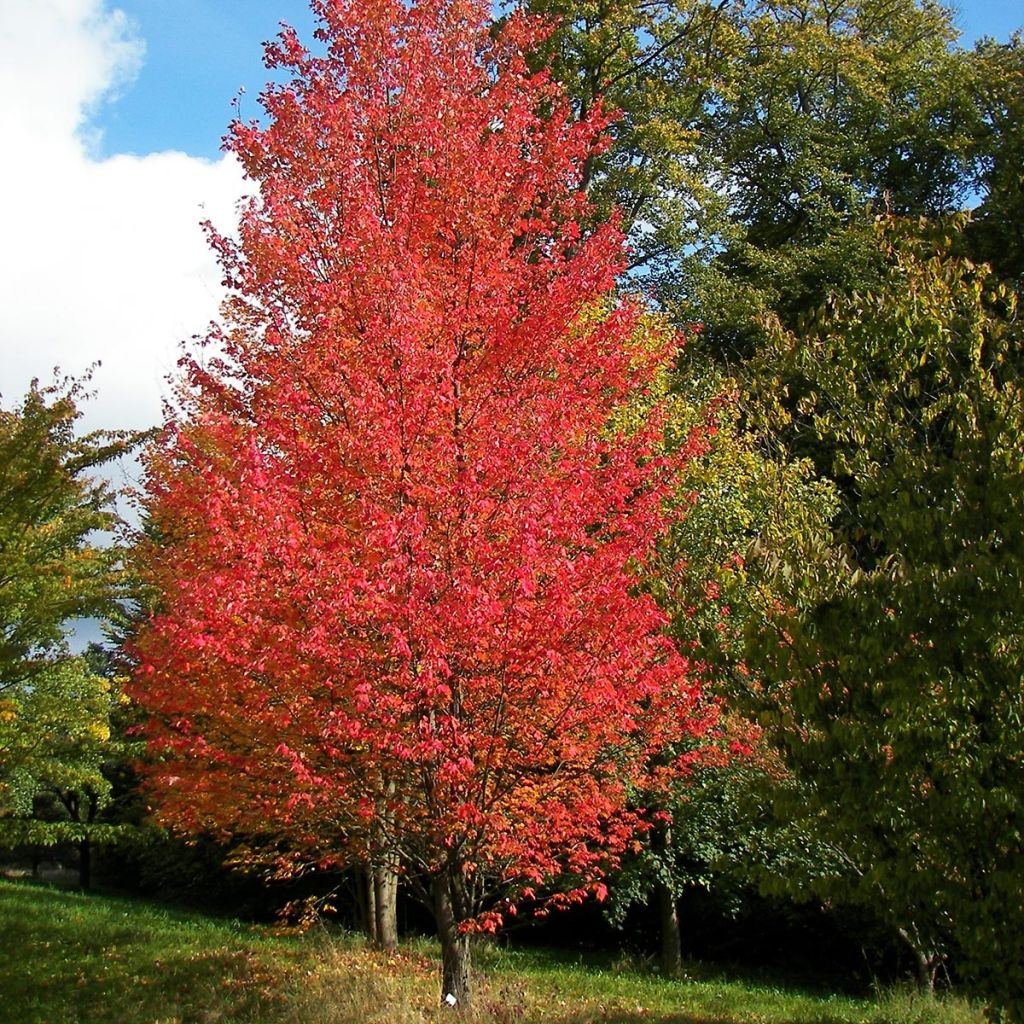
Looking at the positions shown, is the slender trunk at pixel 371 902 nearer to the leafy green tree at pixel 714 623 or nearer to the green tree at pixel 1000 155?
the leafy green tree at pixel 714 623

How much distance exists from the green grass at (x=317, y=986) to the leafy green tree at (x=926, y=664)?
14.9 feet

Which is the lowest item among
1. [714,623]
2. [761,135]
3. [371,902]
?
[371,902]

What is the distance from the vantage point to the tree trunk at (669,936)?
15562 mm

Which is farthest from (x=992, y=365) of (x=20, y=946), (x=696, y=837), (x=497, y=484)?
(x=20, y=946)

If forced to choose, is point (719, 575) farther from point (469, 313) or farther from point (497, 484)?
point (469, 313)

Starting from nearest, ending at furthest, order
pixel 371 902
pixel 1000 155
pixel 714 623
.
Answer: pixel 714 623
pixel 371 902
pixel 1000 155

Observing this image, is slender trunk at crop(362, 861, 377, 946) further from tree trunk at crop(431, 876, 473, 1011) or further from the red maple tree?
the red maple tree

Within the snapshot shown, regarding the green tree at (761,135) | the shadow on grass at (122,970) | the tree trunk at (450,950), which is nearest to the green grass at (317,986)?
the shadow on grass at (122,970)

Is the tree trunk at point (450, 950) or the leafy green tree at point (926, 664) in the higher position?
the leafy green tree at point (926, 664)

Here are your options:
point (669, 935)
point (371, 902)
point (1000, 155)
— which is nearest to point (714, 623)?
point (669, 935)

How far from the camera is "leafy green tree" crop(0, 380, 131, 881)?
1105 centimetres

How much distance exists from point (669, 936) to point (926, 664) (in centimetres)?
1191

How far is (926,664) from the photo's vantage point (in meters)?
5.62

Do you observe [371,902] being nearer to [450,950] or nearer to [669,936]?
[669,936]
